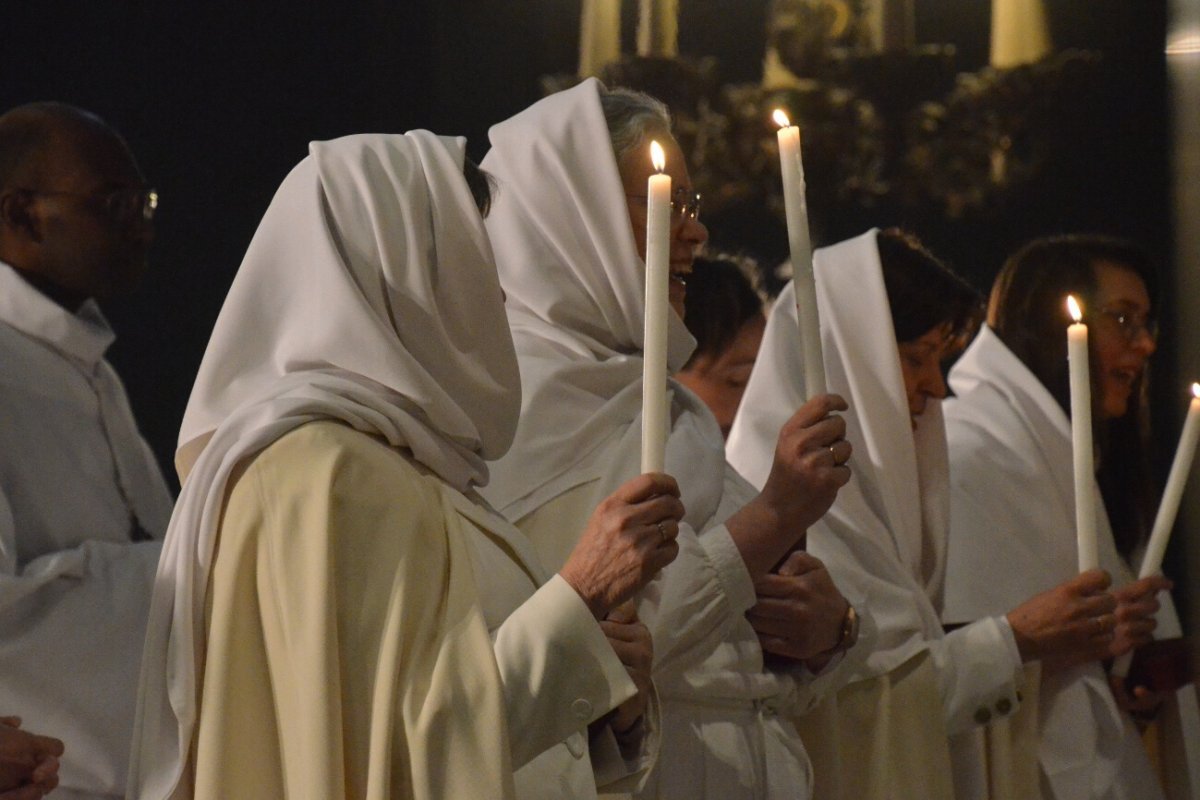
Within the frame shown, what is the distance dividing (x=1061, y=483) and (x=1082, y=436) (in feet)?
3.20

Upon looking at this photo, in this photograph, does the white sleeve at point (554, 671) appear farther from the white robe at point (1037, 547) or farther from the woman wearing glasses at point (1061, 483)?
the white robe at point (1037, 547)

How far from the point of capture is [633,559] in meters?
2.20

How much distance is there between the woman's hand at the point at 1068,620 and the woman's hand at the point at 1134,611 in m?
0.04

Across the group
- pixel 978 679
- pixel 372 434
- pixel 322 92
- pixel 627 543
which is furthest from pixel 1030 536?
pixel 322 92

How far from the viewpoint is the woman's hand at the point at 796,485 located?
8.95ft

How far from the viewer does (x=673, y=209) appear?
2961mm

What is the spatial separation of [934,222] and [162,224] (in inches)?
104

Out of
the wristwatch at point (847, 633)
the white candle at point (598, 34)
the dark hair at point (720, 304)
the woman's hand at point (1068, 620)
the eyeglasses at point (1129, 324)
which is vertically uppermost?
the white candle at point (598, 34)

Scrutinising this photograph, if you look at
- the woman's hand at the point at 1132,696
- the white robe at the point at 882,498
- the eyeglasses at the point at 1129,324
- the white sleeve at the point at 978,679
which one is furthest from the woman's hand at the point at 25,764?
the eyeglasses at the point at 1129,324

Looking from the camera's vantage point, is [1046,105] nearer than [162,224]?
No

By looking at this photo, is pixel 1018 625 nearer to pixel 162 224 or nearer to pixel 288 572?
pixel 288 572

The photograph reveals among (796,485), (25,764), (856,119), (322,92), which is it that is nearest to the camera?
(25,764)

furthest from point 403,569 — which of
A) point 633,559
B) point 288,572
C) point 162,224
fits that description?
point 162,224

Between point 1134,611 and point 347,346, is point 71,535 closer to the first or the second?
point 347,346
